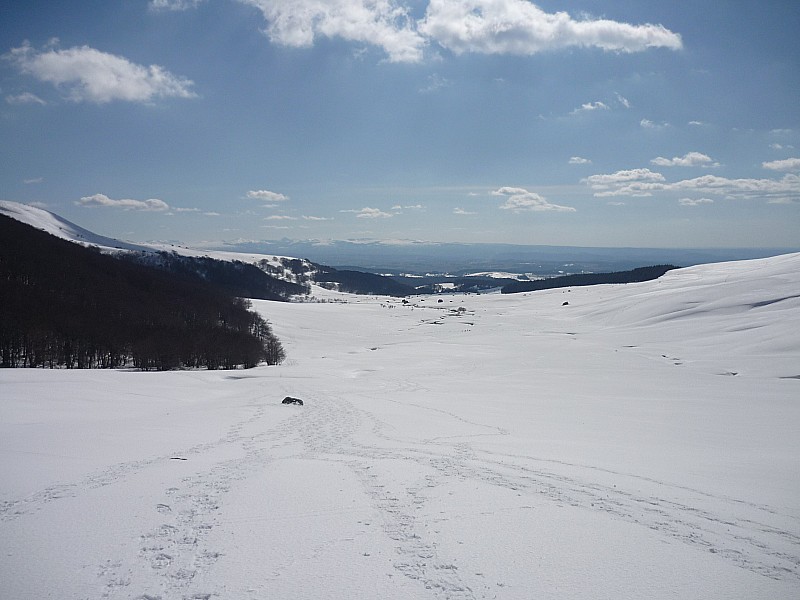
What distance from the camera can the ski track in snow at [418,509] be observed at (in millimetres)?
5734

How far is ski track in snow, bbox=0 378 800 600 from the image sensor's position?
573 centimetres

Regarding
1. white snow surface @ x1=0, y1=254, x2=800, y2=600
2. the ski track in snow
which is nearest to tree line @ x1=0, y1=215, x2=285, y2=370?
white snow surface @ x1=0, y1=254, x2=800, y2=600

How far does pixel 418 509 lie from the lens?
801 cm

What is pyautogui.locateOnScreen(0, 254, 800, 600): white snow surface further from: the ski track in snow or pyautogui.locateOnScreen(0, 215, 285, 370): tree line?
pyautogui.locateOnScreen(0, 215, 285, 370): tree line

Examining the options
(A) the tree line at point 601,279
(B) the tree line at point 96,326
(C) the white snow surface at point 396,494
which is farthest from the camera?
(A) the tree line at point 601,279

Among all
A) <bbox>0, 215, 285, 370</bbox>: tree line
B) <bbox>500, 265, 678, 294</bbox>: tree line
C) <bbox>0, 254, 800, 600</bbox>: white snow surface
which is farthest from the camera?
<bbox>500, 265, 678, 294</bbox>: tree line

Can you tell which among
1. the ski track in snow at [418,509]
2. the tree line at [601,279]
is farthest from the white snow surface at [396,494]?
the tree line at [601,279]

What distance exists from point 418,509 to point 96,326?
57565 mm

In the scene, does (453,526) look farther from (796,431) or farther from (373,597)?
(796,431)

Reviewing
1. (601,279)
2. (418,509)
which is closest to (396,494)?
(418,509)

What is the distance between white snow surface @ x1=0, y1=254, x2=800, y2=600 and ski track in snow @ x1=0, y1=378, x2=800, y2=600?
4 centimetres

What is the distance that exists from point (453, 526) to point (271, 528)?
9.34 ft

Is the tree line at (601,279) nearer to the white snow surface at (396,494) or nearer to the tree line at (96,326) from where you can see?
the tree line at (96,326)

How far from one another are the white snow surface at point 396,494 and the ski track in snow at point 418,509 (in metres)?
0.04
